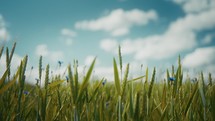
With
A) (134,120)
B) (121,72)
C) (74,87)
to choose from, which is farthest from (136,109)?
(74,87)

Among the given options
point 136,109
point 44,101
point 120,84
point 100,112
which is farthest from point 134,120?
point 44,101

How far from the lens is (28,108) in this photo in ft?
4.96

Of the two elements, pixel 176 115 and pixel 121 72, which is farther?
pixel 176 115

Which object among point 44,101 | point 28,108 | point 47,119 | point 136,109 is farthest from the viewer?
point 28,108

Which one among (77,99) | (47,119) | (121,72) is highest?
(121,72)

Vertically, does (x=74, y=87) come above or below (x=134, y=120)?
above

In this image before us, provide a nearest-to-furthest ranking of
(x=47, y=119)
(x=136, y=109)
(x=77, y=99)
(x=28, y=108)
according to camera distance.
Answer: (x=77, y=99), (x=136, y=109), (x=47, y=119), (x=28, y=108)

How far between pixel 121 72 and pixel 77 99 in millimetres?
276

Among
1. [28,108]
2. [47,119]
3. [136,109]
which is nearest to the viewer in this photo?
[136,109]

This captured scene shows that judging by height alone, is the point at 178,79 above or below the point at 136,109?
above

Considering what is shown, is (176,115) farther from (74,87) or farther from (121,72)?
(74,87)

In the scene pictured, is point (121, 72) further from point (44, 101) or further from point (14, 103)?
point (14, 103)

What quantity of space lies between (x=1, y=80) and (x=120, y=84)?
1.57 ft

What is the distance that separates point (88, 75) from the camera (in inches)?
34.7
